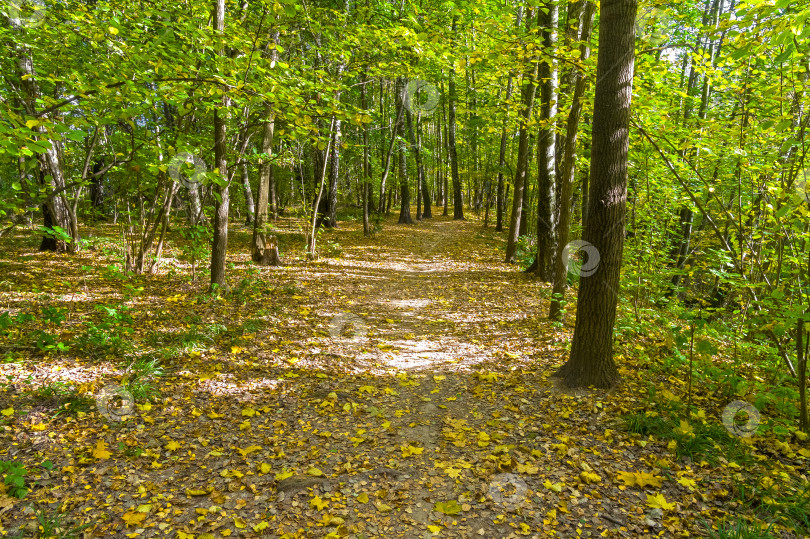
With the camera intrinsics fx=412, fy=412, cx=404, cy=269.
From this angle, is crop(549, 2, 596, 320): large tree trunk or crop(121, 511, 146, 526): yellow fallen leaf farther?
crop(549, 2, 596, 320): large tree trunk

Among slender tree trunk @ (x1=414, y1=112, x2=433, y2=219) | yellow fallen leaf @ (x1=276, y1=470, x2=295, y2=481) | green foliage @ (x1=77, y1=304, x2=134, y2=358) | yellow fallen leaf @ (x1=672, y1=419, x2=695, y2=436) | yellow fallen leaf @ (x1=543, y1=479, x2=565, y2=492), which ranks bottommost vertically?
yellow fallen leaf @ (x1=276, y1=470, x2=295, y2=481)

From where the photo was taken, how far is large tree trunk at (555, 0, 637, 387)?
14.3ft

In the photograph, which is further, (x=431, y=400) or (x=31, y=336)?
(x=31, y=336)

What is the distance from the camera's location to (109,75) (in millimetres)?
4535

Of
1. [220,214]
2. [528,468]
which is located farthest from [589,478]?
[220,214]

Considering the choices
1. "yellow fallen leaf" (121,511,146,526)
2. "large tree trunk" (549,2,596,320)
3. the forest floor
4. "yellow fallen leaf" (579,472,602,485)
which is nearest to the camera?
"yellow fallen leaf" (121,511,146,526)

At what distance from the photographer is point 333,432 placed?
4.38m

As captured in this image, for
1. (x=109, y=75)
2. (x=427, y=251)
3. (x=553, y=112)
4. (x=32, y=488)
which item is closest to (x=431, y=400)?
(x=32, y=488)

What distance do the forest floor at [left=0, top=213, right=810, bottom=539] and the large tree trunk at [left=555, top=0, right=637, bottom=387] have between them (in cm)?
48

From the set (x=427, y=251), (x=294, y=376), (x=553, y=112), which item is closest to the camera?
(x=294, y=376)

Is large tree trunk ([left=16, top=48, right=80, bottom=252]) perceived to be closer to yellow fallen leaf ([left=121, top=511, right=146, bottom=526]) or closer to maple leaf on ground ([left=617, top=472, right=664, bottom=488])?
yellow fallen leaf ([left=121, top=511, right=146, bottom=526])

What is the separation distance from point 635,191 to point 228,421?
802 centimetres

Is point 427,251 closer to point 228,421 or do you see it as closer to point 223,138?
point 223,138

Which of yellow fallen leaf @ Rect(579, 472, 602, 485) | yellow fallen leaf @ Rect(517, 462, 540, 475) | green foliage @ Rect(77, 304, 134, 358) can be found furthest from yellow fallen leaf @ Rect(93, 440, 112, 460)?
yellow fallen leaf @ Rect(579, 472, 602, 485)
